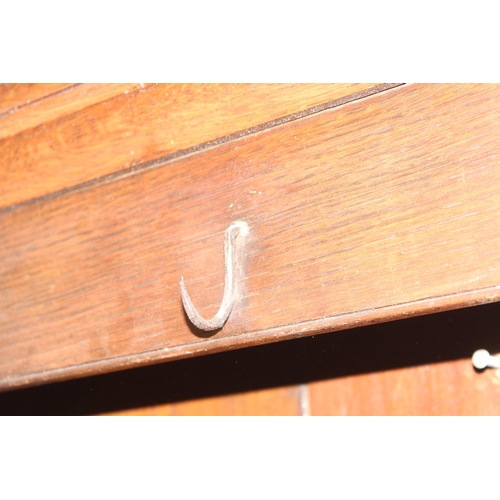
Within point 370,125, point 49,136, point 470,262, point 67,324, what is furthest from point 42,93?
point 470,262

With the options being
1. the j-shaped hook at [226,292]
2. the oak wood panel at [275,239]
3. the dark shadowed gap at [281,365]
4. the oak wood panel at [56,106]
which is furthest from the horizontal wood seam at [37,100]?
the dark shadowed gap at [281,365]

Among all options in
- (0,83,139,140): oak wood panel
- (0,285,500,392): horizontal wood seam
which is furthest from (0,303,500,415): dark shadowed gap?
(0,83,139,140): oak wood panel

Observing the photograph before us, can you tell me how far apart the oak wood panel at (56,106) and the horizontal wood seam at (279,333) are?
0.87 feet

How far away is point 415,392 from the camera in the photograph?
34.4 inches

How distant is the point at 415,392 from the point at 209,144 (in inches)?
18.7

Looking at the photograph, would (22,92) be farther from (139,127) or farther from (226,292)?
(226,292)

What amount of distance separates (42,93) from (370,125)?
39cm

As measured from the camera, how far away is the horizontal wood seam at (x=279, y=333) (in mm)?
481

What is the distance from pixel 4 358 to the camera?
0.71 metres

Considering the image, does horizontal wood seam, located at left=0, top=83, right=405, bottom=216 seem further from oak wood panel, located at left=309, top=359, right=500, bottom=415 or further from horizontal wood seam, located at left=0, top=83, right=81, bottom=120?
oak wood panel, located at left=309, top=359, right=500, bottom=415

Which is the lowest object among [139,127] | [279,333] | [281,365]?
[279,333]

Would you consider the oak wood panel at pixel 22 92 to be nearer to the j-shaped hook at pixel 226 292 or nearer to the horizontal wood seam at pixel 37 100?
the horizontal wood seam at pixel 37 100

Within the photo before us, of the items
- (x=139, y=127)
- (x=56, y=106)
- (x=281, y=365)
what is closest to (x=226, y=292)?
(x=139, y=127)

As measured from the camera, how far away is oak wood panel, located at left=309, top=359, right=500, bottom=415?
0.83 meters
